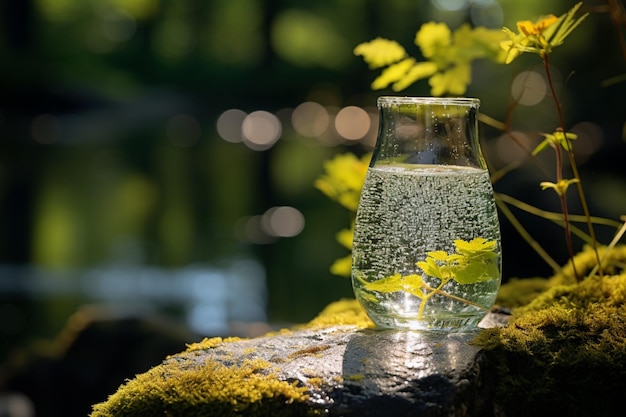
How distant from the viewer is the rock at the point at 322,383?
140 cm

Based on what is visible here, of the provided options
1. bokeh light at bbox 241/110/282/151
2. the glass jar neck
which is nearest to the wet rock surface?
the glass jar neck

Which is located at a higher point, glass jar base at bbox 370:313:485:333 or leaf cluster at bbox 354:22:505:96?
leaf cluster at bbox 354:22:505:96

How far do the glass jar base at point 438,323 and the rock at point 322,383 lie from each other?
7 cm

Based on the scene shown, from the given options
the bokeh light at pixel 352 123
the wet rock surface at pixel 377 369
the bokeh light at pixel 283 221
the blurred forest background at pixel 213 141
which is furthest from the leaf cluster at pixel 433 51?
the bokeh light at pixel 352 123

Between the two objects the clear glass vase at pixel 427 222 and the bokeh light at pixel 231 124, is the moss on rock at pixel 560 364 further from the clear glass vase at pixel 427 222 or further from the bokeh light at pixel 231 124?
the bokeh light at pixel 231 124

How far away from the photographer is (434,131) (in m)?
1.76

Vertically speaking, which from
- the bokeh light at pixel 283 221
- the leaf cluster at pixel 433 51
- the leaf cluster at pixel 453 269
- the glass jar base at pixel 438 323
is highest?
the leaf cluster at pixel 433 51

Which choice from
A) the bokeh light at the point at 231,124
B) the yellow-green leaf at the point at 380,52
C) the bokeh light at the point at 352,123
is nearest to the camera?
the yellow-green leaf at the point at 380,52

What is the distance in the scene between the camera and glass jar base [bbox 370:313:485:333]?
1746 mm

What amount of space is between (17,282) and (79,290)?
704mm

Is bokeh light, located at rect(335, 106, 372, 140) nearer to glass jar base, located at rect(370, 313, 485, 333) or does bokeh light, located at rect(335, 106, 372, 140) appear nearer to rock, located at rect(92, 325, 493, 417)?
glass jar base, located at rect(370, 313, 485, 333)

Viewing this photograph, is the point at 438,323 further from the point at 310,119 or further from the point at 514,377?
the point at 310,119

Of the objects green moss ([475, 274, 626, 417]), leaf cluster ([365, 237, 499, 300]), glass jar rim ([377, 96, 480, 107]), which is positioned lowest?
green moss ([475, 274, 626, 417])

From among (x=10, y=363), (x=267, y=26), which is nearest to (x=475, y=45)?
(x=10, y=363)
